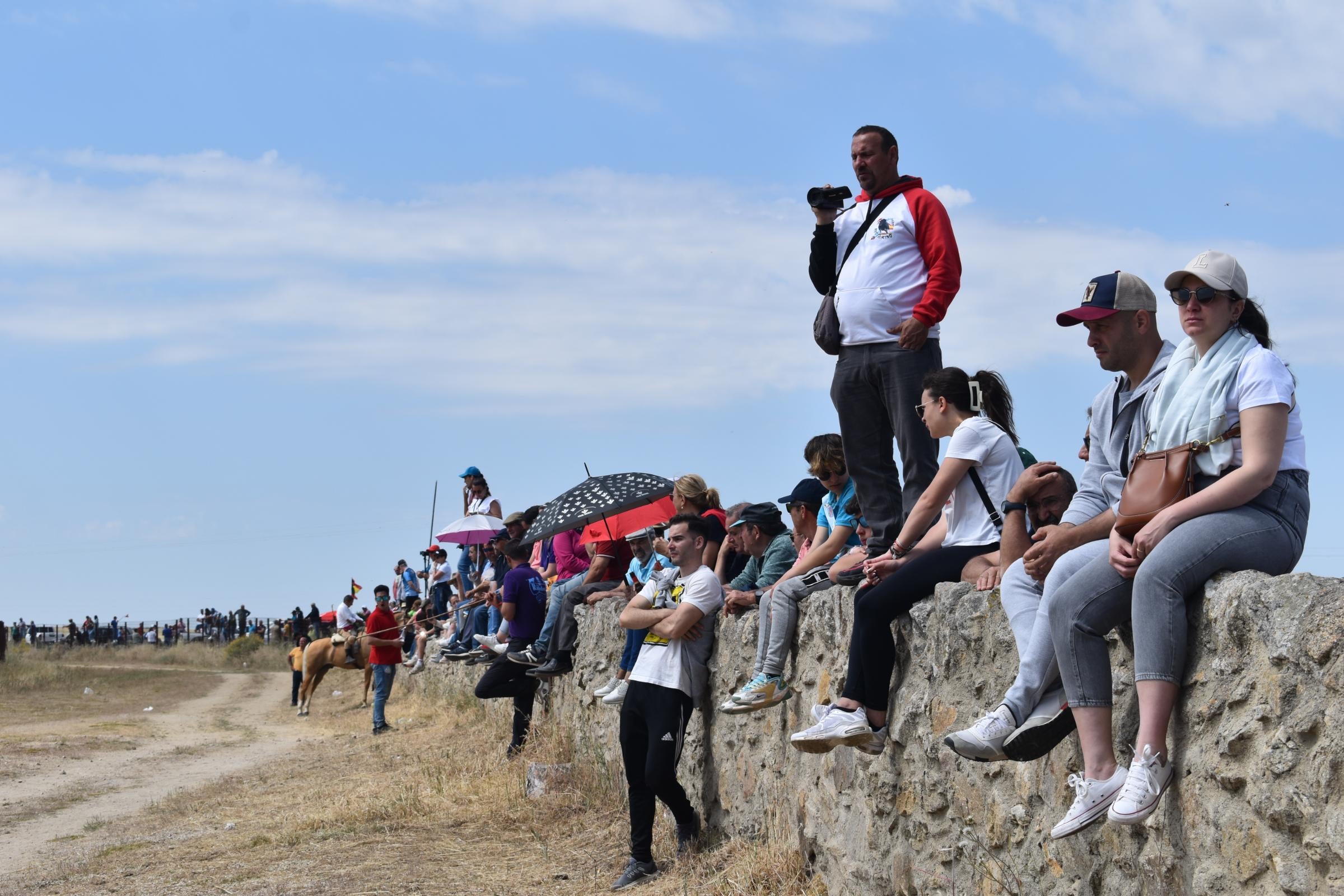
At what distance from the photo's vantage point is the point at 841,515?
7156 mm

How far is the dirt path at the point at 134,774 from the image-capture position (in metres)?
12.2

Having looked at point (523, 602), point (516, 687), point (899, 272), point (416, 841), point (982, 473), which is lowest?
point (416, 841)

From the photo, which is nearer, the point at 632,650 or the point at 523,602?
the point at 632,650

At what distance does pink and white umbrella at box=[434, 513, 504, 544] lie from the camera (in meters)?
19.2

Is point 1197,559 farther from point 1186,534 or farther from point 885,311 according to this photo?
point 885,311

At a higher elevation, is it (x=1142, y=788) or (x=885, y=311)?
(x=885, y=311)

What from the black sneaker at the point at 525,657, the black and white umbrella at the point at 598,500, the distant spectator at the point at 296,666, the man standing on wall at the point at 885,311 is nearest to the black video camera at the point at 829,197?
the man standing on wall at the point at 885,311

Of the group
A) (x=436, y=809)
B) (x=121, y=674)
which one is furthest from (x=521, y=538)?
(x=121, y=674)

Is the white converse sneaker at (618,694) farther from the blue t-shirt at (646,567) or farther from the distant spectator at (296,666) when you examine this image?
the distant spectator at (296,666)

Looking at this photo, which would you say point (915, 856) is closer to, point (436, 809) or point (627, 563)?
point (436, 809)

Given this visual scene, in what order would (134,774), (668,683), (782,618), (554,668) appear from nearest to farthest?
1. (782,618)
2. (668,683)
3. (554,668)
4. (134,774)

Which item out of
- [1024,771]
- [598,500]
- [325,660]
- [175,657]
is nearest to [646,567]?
[598,500]

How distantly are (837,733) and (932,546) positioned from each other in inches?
34.3

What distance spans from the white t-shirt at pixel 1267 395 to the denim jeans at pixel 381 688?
16.7 m
